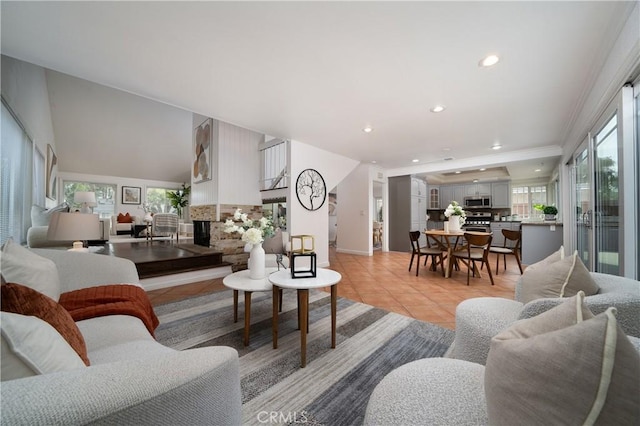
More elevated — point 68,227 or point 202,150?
point 202,150

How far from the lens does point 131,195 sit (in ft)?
28.0

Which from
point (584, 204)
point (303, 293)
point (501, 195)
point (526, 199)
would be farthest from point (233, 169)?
point (526, 199)

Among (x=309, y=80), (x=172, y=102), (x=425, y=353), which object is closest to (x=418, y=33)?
(x=309, y=80)

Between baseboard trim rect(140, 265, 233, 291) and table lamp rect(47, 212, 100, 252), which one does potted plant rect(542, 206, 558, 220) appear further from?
table lamp rect(47, 212, 100, 252)

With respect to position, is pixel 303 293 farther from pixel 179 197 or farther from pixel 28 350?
pixel 179 197

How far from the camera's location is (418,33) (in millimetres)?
1721

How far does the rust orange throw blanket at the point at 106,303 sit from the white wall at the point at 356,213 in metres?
4.96

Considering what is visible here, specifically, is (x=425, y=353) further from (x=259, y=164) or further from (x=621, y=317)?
(x=259, y=164)

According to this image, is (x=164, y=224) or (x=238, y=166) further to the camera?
(x=164, y=224)

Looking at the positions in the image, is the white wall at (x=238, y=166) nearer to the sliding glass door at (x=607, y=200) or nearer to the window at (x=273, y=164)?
the window at (x=273, y=164)

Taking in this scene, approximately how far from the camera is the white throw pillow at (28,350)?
1.69 feet

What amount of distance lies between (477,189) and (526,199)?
166 cm

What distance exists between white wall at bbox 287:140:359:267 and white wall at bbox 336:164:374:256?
1.02m

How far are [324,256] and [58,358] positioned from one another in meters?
4.23
